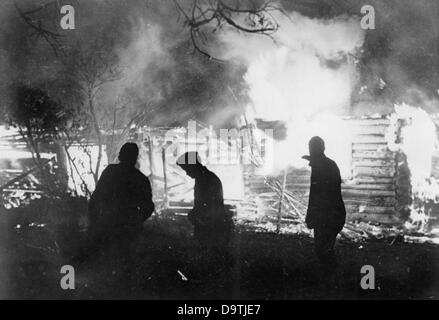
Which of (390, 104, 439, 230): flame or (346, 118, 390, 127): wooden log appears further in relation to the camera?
(346, 118, 390, 127): wooden log

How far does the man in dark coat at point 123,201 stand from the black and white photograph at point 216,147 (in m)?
0.02

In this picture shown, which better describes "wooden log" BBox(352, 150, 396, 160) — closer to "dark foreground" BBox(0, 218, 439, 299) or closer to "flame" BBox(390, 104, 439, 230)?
"flame" BBox(390, 104, 439, 230)

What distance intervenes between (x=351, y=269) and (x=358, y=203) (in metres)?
1.19

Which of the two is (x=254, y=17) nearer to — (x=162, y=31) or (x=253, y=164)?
(x=162, y=31)

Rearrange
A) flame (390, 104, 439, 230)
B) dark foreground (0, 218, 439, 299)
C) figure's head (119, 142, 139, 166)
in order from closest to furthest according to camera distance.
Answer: dark foreground (0, 218, 439, 299), figure's head (119, 142, 139, 166), flame (390, 104, 439, 230)

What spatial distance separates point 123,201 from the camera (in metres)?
5.25

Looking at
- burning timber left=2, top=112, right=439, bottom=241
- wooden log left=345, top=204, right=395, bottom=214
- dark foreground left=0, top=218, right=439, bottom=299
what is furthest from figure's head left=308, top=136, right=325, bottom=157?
dark foreground left=0, top=218, right=439, bottom=299

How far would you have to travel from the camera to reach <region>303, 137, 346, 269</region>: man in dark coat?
16.1ft

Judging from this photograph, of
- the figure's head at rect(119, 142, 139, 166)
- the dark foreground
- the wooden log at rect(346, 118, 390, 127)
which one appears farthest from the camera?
the wooden log at rect(346, 118, 390, 127)

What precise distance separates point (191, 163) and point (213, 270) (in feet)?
5.74

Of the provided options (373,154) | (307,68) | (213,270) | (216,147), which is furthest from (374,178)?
(213,270)

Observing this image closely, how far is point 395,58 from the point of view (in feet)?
18.0

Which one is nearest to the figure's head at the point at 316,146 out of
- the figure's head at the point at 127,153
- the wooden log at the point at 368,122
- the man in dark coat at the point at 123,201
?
the wooden log at the point at 368,122

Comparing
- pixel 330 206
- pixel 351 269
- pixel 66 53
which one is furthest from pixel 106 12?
pixel 351 269
